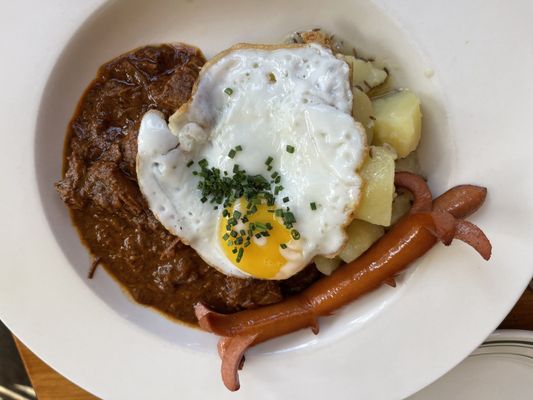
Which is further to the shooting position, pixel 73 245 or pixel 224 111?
pixel 73 245

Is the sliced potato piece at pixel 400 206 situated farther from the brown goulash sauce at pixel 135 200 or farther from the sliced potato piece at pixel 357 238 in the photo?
the brown goulash sauce at pixel 135 200

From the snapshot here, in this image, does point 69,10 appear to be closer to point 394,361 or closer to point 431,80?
point 431,80

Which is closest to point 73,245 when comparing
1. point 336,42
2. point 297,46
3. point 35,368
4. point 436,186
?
point 35,368

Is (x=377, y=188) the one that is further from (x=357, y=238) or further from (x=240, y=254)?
(x=240, y=254)

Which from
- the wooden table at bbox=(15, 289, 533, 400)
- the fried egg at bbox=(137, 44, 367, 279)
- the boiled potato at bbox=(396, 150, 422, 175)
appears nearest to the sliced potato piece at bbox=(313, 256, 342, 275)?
the fried egg at bbox=(137, 44, 367, 279)

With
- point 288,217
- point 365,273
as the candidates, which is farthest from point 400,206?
point 288,217

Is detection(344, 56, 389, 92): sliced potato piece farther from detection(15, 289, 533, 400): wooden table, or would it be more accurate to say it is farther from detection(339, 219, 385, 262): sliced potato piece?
detection(15, 289, 533, 400): wooden table

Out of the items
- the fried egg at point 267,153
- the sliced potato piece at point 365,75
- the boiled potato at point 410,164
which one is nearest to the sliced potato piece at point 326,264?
the fried egg at point 267,153
